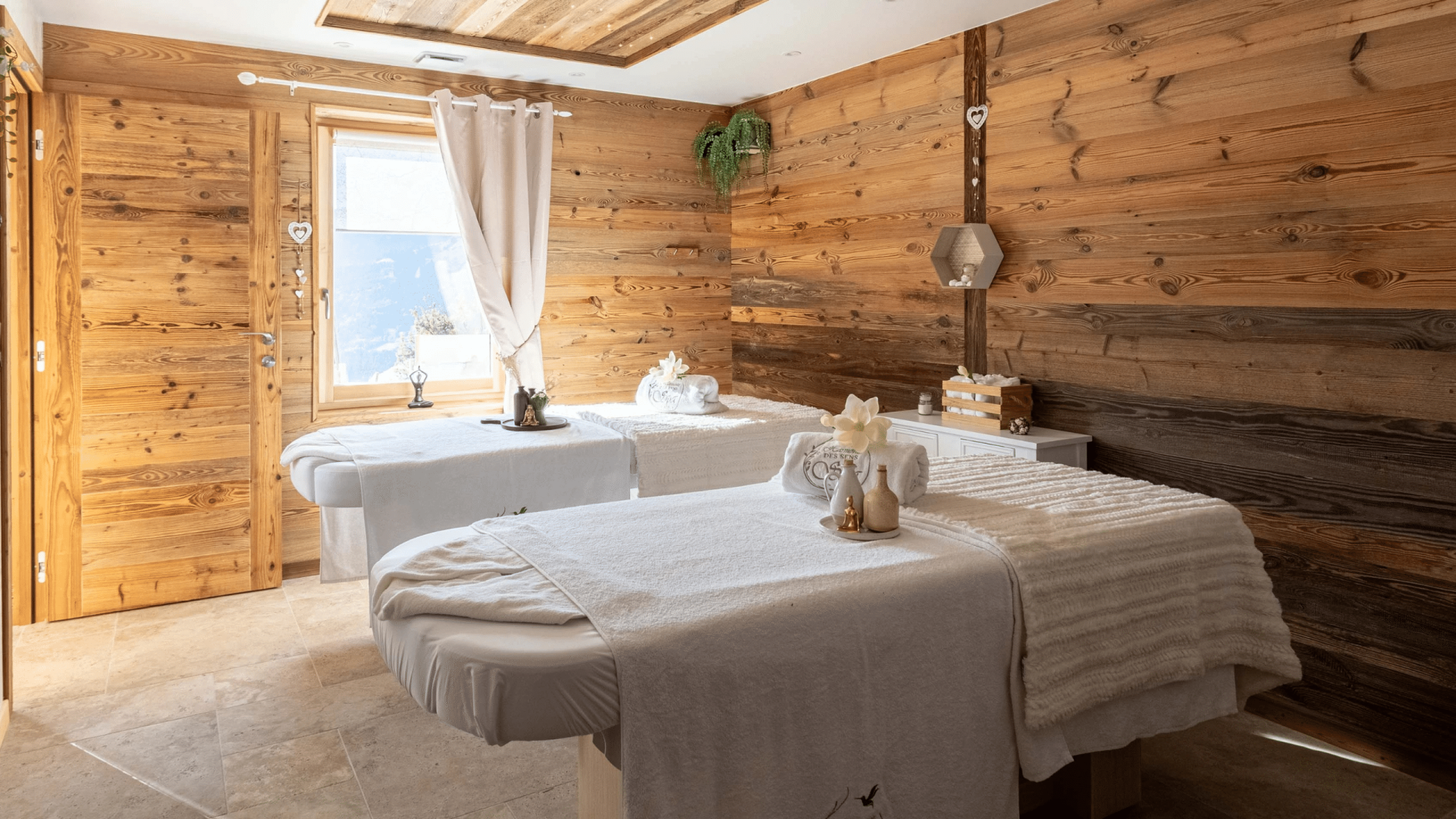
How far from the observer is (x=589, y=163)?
4.92 m

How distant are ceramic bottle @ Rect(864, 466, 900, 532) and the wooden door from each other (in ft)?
9.54

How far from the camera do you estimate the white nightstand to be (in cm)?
332

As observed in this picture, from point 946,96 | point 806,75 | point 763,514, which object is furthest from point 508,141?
point 763,514

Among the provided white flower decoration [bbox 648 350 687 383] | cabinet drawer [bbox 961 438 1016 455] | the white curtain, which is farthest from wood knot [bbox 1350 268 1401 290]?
the white curtain

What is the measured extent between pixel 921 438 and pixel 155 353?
2975mm

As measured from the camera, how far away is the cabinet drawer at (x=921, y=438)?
12.0 ft

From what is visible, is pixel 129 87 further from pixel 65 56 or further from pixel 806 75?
pixel 806 75

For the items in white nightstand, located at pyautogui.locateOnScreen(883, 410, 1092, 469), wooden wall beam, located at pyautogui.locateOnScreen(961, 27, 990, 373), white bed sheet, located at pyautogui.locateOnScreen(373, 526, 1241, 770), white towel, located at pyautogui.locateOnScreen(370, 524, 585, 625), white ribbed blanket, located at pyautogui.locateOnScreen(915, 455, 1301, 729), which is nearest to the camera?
white bed sheet, located at pyautogui.locateOnScreen(373, 526, 1241, 770)

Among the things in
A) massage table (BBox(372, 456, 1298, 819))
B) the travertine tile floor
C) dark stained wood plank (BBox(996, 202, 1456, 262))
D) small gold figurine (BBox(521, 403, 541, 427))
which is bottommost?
the travertine tile floor

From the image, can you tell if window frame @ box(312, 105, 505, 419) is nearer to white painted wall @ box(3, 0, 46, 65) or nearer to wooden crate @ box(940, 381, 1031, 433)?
white painted wall @ box(3, 0, 46, 65)

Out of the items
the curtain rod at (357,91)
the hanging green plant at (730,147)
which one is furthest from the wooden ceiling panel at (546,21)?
the hanging green plant at (730,147)

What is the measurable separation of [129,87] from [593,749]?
11.4 feet

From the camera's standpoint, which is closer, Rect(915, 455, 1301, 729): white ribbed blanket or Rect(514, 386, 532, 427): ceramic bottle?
Rect(915, 455, 1301, 729): white ribbed blanket

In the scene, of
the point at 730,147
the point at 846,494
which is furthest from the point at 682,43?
the point at 846,494
